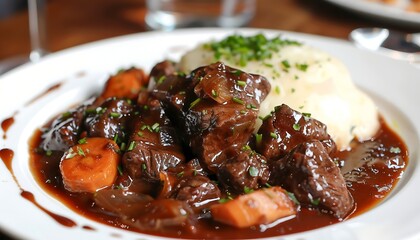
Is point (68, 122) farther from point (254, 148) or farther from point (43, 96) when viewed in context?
point (254, 148)

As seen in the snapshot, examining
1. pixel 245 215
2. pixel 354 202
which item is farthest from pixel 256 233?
pixel 354 202

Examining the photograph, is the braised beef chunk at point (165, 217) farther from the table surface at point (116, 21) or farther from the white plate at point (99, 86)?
the table surface at point (116, 21)

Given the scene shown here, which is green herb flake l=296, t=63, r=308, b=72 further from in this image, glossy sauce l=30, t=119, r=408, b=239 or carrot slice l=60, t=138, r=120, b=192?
carrot slice l=60, t=138, r=120, b=192

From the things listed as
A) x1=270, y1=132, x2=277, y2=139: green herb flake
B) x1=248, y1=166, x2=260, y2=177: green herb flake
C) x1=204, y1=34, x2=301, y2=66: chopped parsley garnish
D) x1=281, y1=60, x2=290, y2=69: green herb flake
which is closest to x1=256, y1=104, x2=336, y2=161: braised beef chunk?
x1=270, y1=132, x2=277, y2=139: green herb flake

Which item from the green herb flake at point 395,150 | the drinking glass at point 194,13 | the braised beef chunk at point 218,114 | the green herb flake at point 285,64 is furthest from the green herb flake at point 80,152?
the drinking glass at point 194,13

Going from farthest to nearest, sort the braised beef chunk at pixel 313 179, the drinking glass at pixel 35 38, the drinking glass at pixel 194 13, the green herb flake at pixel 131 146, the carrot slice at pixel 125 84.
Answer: the drinking glass at pixel 194 13 < the drinking glass at pixel 35 38 < the carrot slice at pixel 125 84 < the green herb flake at pixel 131 146 < the braised beef chunk at pixel 313 179

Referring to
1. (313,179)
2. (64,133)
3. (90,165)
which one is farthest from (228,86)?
(64,133)
